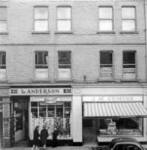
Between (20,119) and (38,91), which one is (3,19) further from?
(20,119)

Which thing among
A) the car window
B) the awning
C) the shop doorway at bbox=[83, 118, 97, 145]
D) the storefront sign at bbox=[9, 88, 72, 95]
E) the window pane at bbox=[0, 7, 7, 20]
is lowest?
the shop doorway at bbox=[83, 118, 97, 145]

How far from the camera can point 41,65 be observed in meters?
21.9

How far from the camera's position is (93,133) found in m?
22.1

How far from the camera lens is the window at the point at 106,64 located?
2197cm

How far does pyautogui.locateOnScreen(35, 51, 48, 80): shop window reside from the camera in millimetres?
21828

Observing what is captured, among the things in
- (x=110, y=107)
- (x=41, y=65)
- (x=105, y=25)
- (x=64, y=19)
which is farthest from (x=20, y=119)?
(x=105, y=25)

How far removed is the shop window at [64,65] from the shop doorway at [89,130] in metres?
3.78

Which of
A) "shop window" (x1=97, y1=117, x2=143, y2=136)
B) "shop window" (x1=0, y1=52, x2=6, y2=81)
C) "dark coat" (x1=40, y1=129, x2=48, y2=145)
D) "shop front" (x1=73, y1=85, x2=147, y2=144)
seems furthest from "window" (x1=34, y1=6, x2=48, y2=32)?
"shop window" (x1=97, y1=117, x2=143, y2=136)

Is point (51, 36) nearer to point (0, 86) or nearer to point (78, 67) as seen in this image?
point (78, 67)

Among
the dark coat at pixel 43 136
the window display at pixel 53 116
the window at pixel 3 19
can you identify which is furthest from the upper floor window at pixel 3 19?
the dark coat at pixel 43 136

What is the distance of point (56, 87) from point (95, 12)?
6608 millimetres

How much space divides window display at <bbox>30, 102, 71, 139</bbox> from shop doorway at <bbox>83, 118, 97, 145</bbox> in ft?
4.45

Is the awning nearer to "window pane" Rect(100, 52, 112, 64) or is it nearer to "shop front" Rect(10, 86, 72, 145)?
"shop front" Rect(10, 86, 72, 145)

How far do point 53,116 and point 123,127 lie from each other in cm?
555
